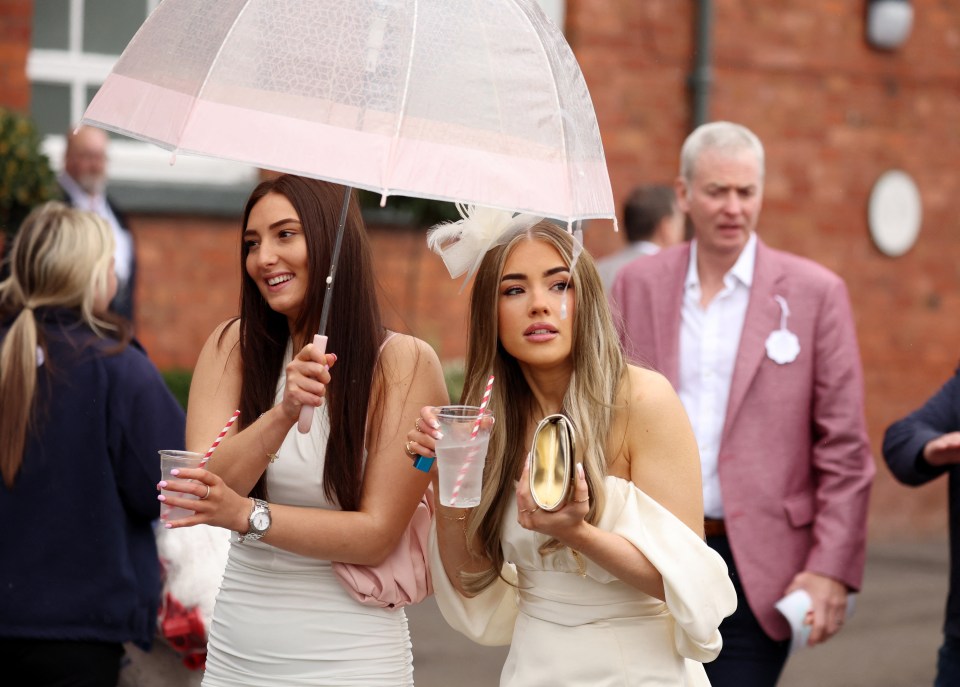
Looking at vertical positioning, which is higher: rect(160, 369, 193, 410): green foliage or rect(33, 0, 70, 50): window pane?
rect(33, 0, 70, 50): window pane

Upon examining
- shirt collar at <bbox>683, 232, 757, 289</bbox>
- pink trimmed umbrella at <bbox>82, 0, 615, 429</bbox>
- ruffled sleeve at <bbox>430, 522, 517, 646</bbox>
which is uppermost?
pink trimmed umbrella at <bbox>82, 0, 615, 429</bbox>

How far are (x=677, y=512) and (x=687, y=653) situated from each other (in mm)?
318

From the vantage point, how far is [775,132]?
10.6 meters

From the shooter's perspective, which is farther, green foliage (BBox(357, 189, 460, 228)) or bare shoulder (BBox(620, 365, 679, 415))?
green foliage (BBox(357, 189, 460, 228))

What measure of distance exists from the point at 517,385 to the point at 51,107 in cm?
621

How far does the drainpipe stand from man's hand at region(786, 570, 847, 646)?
6.36 metres

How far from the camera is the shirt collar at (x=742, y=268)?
4.50m

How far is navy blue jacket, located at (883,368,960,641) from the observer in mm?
4223

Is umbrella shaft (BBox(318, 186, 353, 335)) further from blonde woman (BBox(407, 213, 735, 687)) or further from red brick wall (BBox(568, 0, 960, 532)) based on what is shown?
red brick wall (BBox(568, 0, 960, 532))

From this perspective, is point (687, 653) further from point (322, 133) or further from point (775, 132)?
point (775, 132)

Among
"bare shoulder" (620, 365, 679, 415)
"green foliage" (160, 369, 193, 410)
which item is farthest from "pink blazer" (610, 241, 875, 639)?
"green foliage" (160, 369, 193, 410)

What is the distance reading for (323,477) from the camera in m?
3.31

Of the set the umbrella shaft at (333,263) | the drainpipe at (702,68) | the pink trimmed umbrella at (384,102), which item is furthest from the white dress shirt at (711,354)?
the drainpipe at (702,68)

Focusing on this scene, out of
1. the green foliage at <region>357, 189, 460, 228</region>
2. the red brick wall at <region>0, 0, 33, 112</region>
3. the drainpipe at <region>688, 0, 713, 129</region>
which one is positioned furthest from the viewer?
the drainpipe at <region>688, 0, 713, 129</region>
